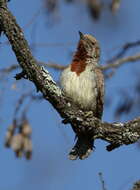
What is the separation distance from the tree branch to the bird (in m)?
0.42

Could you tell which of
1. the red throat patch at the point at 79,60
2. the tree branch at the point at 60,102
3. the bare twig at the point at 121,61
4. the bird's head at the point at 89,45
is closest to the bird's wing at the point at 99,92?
the red throat patch at the point at 79,60

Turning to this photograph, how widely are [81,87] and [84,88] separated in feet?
0.18

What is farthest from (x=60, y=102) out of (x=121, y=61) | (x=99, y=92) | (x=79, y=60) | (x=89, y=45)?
(x=121, y=61)

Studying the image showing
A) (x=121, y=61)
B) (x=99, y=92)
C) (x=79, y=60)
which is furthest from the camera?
(x=121, y=61)

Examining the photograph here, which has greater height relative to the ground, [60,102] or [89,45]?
[89,45]

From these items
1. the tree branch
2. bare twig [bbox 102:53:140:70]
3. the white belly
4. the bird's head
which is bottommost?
the tree branch

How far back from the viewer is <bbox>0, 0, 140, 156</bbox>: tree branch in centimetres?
534

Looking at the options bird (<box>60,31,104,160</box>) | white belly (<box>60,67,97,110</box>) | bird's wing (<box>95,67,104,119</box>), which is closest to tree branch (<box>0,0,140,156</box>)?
bird (<box>60,31,104,160</box>)

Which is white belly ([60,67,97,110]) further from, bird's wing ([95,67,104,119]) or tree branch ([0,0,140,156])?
tree branch ([0,0,140,156])

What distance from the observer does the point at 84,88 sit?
22.3 feet

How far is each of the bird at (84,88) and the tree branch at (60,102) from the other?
1.39 ft

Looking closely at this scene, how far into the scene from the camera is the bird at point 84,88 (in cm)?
672

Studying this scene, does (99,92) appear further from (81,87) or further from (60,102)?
(60,102)

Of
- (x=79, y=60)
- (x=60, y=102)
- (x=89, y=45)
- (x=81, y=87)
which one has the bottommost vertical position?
(x=60, y=102)
